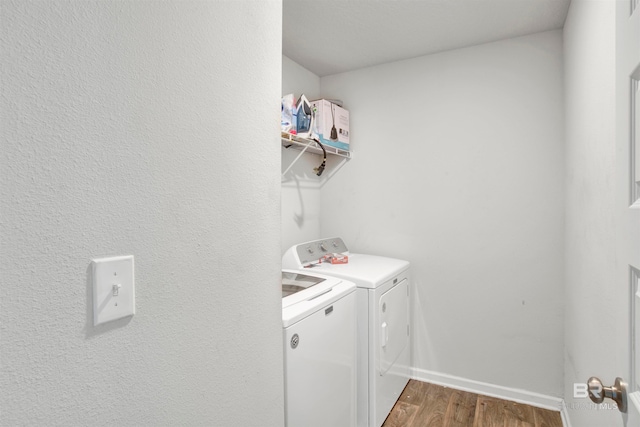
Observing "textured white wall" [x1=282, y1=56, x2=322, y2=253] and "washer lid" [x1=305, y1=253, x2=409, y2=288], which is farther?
"textured white wall" [x1=282, y1=56, x2=322, y2=253]

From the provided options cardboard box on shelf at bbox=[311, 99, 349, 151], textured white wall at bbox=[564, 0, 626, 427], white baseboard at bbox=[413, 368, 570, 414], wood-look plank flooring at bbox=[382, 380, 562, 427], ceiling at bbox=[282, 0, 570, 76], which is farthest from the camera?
cardboard box on shelf at bbox=[311, 99, 349, 151]

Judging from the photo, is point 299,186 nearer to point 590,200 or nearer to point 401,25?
point 401,25

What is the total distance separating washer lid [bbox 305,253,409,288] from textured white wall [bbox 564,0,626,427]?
3.08 ft

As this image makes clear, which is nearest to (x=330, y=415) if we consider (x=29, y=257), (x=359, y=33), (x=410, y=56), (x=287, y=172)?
(x=29, y=257)

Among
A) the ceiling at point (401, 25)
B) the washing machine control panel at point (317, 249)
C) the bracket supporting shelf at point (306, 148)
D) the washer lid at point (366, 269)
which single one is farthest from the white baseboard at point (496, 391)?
the ceiling at point (401, 25)

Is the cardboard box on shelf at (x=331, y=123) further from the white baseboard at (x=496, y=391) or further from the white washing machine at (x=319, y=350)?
the white baseboard at (x=496, y=391)

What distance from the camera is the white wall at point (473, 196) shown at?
87.6 inches

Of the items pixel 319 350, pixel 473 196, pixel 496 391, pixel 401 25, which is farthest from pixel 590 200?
pixel 496 391

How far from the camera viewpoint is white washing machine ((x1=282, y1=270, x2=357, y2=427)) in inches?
52.1

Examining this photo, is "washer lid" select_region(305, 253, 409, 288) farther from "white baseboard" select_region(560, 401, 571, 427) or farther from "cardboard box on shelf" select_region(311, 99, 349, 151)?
"white baseboard" select_region(560, 401, 571, 427)

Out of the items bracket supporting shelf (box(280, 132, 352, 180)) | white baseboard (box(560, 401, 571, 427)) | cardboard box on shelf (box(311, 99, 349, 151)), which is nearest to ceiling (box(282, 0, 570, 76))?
cardboard box on shelf (box(311, 99, 349, 151))

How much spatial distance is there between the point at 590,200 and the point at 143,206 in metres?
1.65

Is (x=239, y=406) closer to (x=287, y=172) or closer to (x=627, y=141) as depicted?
(x=627, y=141)

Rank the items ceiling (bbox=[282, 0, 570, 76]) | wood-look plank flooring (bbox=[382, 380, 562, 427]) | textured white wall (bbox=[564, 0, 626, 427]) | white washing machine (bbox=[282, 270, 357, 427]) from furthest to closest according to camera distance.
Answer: wood-look plank flooring (bbox=[382, 380, 562, 427]), ceiling (bbox=[282, 0, 570, 76]), white washing machine (bbox=[282, 270, 357, 427]), textured white wall (bbox=[564, 0, 626, 427])
